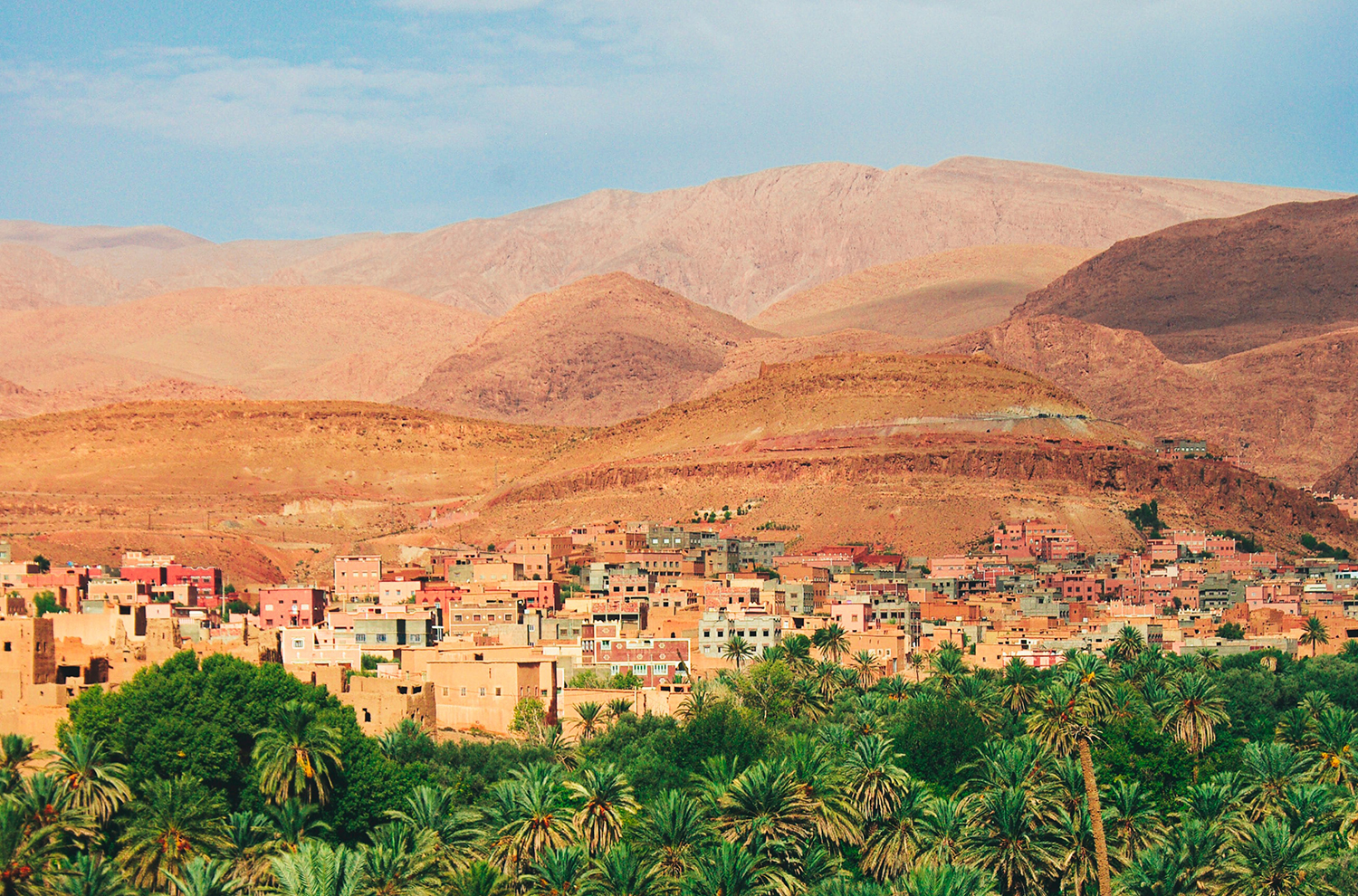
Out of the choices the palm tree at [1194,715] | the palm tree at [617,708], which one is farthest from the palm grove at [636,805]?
the palm tree at [1194,715]

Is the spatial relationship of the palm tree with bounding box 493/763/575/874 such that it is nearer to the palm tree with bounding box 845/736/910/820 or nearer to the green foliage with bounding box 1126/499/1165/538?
the palm tree with bounding box 845/736/910/820

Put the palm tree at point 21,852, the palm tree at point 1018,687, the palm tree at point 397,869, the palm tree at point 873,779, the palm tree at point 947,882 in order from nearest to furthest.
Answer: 1. the palm tree at point 21,852
2. the palm tree at point 947,882
3. the palm tree at point 397,869
4. the palm tree at point 873,779
5. the palm tree at point 1018,687

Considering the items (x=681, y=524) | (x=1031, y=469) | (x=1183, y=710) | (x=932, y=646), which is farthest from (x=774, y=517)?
(x=1183, y=710)

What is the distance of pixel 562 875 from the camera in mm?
51906

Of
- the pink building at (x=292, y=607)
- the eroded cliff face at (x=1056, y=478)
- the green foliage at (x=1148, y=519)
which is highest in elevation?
the eroded cliff face at (x=1056, y=478)

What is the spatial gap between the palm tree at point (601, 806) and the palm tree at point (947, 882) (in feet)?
26.0

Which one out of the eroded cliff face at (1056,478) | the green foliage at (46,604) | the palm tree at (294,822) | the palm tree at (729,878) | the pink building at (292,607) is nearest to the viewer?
the palm tree at (729,878)

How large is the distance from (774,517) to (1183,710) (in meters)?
93.4

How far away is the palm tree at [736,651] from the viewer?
94.3m

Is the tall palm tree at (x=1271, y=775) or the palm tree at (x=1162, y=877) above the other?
the tall palm tree at (x=1271, y=775)

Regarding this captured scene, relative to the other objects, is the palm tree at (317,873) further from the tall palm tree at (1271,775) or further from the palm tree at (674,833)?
the tall palm tree at (1271,775)

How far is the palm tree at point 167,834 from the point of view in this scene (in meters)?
52.8

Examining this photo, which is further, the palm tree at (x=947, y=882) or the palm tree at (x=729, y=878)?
the palm tree at (x=729, y=878)

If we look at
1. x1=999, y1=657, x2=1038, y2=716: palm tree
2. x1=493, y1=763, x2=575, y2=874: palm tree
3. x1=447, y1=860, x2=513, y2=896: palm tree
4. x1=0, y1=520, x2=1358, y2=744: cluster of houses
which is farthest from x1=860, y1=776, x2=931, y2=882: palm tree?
x1=999, y1=657, x2=1038, y2=716: palm tree
